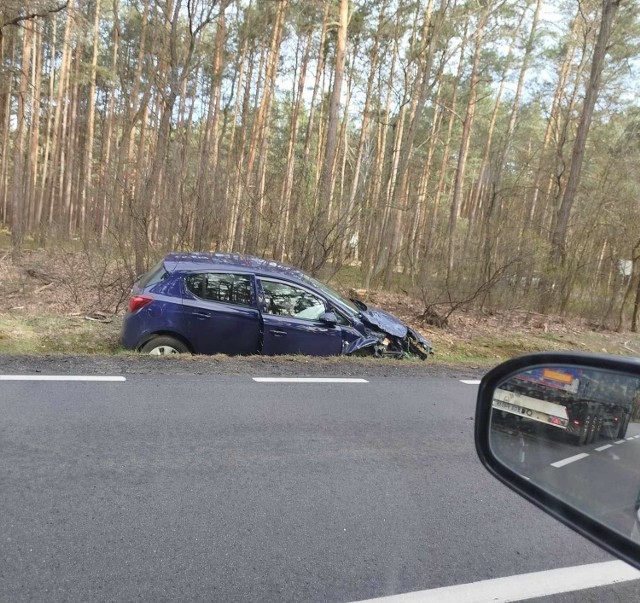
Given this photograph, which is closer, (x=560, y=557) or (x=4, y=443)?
(x=560, y=557)

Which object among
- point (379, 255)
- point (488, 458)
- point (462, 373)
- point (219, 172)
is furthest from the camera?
point (379, 255)

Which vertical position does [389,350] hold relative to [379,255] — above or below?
below

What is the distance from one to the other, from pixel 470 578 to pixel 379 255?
17.3 metres

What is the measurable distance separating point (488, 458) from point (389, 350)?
5.66m

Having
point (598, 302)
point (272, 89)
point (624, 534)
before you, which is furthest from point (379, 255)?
point (624, 534)

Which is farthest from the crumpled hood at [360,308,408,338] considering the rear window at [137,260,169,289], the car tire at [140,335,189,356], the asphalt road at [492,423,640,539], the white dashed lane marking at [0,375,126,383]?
the asphalt road at [492,423,640,539]

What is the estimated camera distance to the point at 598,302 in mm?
16750

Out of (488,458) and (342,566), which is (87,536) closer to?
(342,566)

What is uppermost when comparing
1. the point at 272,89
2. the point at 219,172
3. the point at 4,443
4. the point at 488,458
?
the point at 272,89

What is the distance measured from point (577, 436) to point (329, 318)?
5442mm

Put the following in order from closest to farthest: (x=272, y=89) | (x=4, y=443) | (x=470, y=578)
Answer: (x=470, y=578) → (x=4, y=443) → (x=272, y=89)

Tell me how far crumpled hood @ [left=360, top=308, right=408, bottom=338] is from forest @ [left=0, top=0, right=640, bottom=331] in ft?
16.2

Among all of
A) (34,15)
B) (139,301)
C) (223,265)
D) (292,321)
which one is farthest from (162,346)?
(34,15)

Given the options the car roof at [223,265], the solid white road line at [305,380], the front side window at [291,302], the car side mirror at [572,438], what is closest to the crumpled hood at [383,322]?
the front side window at [291,302]
